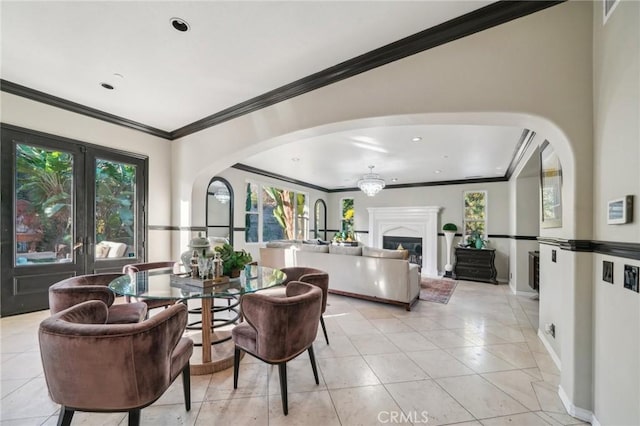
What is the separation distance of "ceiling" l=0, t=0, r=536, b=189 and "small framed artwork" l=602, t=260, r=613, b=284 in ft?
6.20

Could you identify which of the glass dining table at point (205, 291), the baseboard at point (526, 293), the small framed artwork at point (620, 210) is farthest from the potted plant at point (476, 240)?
the glass dining table at point (205, 291)

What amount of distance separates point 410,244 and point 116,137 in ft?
24.4

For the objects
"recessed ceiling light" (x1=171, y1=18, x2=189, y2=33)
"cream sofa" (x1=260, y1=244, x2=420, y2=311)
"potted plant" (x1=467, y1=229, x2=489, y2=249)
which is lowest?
"cream sofa" (x1=260, y1=244, x2=420, y2=311)

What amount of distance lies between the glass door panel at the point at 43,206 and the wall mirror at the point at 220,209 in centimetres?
249

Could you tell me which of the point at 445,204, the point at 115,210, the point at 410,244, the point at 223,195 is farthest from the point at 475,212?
the point at 115,210

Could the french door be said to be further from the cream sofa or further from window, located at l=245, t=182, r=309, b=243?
the cream sofa

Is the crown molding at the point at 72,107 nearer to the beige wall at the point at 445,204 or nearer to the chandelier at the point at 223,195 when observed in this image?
the chandelier at the point at 223,195

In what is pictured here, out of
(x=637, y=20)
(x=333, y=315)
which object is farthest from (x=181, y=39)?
(x=333, y=315)

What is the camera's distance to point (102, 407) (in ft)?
4.13

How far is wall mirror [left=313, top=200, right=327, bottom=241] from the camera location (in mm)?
9241

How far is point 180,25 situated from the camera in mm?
2104

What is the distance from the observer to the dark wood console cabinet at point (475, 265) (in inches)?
243

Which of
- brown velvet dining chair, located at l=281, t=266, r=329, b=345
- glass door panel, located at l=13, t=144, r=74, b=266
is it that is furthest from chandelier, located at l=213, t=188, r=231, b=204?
brown velvet dining chair, located at l=281, t=266, r=329, b=345

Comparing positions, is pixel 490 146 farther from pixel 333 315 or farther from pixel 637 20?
pixel 333 315
